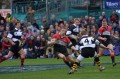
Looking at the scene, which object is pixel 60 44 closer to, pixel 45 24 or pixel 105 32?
pixel 105 32

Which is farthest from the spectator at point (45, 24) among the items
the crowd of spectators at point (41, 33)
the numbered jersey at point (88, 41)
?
the numbered jersey at point (88, 41)

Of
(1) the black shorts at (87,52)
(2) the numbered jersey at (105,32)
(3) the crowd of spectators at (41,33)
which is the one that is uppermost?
(2) the numbered jersey at (105,32)

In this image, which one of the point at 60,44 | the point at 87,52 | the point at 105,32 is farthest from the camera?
the point at 105,32

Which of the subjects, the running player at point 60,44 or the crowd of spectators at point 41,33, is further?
the crowd of spectators at point 41,33

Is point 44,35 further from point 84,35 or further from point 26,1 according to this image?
point 84,35

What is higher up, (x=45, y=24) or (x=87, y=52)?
(x=87, y=52)

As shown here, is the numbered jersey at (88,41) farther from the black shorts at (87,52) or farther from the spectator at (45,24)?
the spectator at (45,24)

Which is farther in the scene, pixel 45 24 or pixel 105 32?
pixel 45 24

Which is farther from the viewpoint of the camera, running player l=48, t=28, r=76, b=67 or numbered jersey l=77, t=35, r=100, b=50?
running player l=48, t=28, r=76, b=67

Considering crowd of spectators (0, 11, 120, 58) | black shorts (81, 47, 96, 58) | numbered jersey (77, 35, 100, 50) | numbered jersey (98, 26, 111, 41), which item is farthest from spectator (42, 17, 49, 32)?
black shorts (81, 47, 96, 58)

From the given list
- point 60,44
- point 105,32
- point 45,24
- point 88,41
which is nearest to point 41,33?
point 45,24

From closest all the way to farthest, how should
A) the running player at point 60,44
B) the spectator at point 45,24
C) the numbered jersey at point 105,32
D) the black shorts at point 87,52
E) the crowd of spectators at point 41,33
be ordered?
the black shorts at point 87,52
the running player at point 60,44
the numbered jersey at point 105,32
the crowd of spectators at point 41,33
the spectator at point 45,24

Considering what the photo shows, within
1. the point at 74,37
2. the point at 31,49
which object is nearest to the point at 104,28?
the point at 74,37

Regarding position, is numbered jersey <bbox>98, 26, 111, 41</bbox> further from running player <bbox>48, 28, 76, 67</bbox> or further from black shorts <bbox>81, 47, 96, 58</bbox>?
black shorts <bbox>81, 47, 96, 58</bbox>
